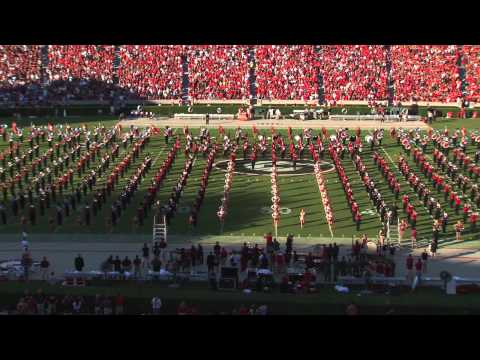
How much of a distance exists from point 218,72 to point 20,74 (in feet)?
34.5

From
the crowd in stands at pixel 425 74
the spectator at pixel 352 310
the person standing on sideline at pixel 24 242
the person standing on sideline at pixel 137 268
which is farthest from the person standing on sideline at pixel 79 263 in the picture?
the crowd in stands at pixel 425 74

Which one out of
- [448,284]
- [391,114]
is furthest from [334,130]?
[448,284]

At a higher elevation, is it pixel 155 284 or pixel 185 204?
pixel 185 204

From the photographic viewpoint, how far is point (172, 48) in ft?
183

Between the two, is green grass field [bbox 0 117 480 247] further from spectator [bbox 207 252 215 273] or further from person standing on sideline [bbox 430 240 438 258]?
spectator [bbox 207 252 215 273]

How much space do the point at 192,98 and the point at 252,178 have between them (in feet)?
58.8

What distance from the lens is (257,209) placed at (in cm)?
3033

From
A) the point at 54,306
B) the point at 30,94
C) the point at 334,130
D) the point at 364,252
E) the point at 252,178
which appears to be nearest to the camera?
the point at 54,306

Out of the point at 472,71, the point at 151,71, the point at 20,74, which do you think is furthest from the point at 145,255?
the point at 472,71

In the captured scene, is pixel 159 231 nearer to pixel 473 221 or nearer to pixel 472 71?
pixel 473 221

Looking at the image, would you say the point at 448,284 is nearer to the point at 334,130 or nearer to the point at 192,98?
the point at 334,130

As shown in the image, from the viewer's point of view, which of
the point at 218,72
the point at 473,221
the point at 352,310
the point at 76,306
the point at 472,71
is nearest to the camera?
the point at 352,310

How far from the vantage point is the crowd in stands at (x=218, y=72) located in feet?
171

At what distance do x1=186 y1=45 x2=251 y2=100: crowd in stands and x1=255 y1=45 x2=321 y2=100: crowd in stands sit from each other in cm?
85
